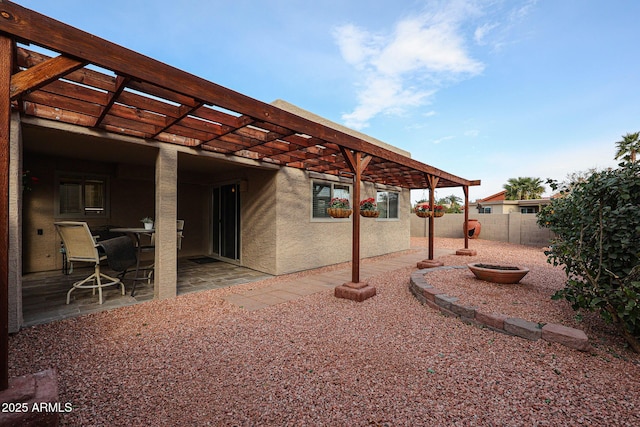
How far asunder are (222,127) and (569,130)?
13.6 metres

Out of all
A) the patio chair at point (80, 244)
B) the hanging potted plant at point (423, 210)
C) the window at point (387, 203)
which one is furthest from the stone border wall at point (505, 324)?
the window at point (387, 203)

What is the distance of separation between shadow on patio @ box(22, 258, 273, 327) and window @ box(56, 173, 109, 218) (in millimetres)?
1184

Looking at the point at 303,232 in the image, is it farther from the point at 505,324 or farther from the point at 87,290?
the point at 505,324

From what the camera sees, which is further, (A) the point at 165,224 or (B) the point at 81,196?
(B) the point at 81,196

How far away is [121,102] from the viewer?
101 inches

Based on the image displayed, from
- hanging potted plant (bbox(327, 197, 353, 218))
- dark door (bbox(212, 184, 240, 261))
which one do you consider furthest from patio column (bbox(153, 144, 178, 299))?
dark door (bbox(212, 184, 240, 261))

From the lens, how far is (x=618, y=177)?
2398 mm

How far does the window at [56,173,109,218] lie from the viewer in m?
5.48

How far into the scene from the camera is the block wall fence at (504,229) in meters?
10.5

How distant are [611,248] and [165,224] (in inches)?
197

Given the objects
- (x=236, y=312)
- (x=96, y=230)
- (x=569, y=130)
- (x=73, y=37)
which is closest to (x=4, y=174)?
(x=73, y=37)

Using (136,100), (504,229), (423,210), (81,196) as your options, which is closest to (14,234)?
(136,100)

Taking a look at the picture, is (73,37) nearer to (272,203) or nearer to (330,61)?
(272,203)

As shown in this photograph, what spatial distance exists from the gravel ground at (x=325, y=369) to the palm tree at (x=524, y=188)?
23407 mm
